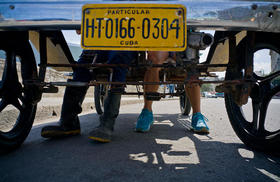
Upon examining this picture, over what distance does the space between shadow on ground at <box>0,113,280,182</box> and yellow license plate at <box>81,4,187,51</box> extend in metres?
0.67

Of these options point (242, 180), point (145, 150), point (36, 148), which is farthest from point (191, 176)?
point (36, 148)

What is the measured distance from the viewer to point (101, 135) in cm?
149

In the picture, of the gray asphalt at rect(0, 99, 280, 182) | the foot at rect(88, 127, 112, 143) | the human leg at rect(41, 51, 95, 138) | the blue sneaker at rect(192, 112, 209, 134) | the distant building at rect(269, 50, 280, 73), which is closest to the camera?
the gray asphalt at rect(0, 99, 280, 182)

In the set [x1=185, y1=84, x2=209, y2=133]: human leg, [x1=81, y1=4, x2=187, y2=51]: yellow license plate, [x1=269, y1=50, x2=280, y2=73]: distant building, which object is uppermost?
[x1=81, y1=4, x2=187, y2=51]: yellow license plate

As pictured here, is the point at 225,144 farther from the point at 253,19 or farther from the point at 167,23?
the point at 167,23

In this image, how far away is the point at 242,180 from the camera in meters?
0.92

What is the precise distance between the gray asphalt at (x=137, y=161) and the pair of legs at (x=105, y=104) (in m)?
0.09

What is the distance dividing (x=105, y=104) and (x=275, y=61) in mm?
1344

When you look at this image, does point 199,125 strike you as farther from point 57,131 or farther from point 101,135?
point 57,131

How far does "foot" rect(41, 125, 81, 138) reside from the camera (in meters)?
1.55

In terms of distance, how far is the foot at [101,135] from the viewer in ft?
4.84

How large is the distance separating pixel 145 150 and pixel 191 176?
48cm

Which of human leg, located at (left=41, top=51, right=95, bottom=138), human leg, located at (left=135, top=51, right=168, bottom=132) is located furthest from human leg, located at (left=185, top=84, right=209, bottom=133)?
human leg, located at (left=41, top=51, right=95, bottom=138)

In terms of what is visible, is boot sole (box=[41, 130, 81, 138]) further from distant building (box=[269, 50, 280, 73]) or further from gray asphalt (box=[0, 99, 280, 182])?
distant building (box=[269, 50, 280, 73])
